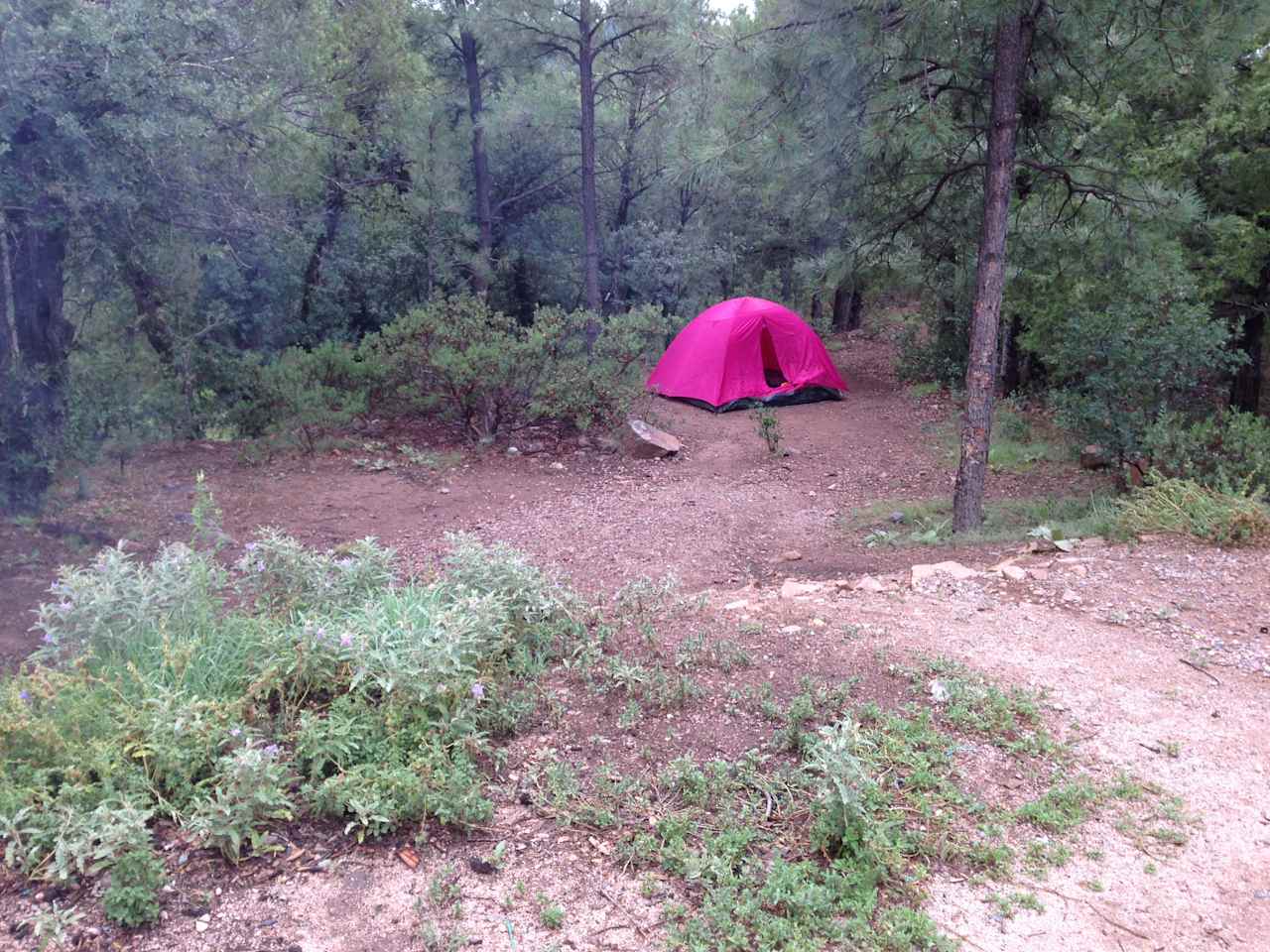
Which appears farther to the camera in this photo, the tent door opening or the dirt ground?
the tent door opening

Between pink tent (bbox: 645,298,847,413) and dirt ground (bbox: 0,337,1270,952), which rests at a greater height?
pink tent (bbox: 645,298,847,413)

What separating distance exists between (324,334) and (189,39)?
7561 mm

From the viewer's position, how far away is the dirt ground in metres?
2.45

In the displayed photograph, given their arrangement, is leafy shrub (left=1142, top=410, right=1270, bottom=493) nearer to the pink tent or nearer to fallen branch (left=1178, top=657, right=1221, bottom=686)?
fallen branch (left=1178, top=657, right=1221, bottom=686)

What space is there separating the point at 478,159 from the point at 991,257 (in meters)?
9.97

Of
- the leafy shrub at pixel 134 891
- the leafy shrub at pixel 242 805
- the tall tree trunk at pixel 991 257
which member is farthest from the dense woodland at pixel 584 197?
the leafy shrub at pixel 134 891

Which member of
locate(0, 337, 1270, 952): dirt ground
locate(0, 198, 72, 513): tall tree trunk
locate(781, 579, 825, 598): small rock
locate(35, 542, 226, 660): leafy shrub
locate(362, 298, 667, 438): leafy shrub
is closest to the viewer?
locate(0, 337, 1270, 952): dirt ground

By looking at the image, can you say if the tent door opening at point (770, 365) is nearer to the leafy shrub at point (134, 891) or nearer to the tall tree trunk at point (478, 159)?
the tall tree trunk at point (478, 159)

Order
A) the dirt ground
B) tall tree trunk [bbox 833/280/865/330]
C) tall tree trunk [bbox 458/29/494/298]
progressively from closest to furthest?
1. the dirt ground
2. tall tree trunk [bbox 458/29/494/298]
3. tall tree trunk [bbox 833/280/865/330]

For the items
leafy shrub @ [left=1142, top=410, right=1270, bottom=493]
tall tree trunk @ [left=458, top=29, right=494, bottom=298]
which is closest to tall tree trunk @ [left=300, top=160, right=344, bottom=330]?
tall tree trunk @ [left=458, top=29, right=494, bottom=298]

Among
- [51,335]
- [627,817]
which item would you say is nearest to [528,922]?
[627,817]

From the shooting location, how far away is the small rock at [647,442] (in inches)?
421

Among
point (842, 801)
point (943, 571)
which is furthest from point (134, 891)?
point (943, 571)

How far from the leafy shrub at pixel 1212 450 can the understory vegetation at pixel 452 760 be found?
4006 mm
